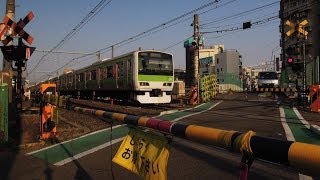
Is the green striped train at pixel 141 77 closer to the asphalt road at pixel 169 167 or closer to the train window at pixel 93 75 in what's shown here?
the train window at pixel 93 75

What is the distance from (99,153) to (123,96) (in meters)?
17.0

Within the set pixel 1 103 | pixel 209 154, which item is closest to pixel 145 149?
pixel 209 154

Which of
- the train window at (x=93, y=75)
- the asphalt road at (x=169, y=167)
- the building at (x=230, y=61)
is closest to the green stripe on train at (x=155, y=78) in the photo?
the train window at (x=93, y=75)

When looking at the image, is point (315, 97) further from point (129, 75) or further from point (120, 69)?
point (120, 69)

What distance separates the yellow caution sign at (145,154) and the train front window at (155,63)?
63.6ft

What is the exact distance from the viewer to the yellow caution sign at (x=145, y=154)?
3.19 m

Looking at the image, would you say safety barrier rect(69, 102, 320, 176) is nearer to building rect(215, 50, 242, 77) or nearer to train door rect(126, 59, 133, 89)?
train door rect(126, 59, 133, 89)

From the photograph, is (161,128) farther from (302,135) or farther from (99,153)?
(302,135)

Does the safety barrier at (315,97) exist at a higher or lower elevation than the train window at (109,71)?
lower

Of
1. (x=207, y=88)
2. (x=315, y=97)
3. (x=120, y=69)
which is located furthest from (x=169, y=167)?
(x=207, y=88)

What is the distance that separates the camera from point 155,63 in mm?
23984

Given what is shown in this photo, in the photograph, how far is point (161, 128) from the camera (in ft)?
11.5

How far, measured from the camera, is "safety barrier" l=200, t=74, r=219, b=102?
95.8ft

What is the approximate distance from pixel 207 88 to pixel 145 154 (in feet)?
89.8
